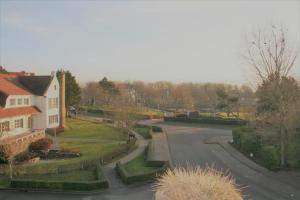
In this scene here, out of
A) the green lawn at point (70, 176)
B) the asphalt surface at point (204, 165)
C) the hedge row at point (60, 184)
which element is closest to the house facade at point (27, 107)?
the green lawn at point (70, 176)

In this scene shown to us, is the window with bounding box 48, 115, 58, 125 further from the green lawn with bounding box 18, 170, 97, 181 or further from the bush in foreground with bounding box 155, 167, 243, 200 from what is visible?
the bush in foreground with bounding box 155, 167, 243, 200

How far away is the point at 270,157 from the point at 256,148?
4.91 meters

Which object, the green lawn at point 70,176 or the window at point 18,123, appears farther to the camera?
the window at point 18,123

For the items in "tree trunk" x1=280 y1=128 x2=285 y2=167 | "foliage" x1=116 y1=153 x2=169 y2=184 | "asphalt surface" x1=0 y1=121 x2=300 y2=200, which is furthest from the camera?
"tree trunk" x1=280 y1=128 x2=285 y2=167

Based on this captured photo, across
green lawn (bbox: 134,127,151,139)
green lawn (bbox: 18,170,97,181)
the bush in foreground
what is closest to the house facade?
green lawn (bbox: 18,170,97,181)

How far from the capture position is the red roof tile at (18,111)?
134 ft

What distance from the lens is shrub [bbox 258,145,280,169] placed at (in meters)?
33.1

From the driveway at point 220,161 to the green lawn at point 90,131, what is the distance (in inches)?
312

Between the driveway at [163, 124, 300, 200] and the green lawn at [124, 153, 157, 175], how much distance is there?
3.06m

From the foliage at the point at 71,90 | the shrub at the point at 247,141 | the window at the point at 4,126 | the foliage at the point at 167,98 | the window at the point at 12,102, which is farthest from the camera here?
the foliage at the point at 167,98

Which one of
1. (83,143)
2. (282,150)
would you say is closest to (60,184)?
(282,150)

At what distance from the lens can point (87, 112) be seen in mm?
85250

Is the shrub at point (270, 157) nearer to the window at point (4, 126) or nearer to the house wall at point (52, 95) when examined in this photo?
the window at point (4, 126)

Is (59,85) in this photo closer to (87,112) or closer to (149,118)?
(149,118)
